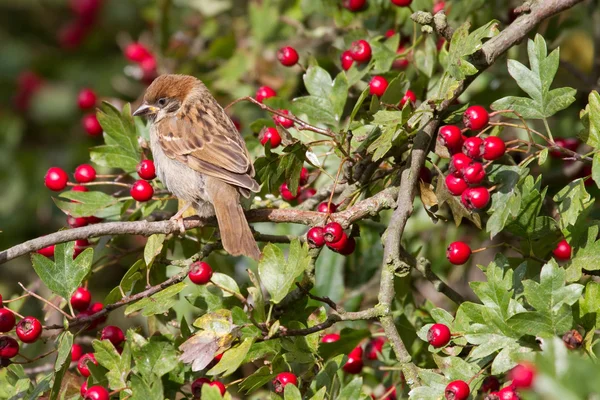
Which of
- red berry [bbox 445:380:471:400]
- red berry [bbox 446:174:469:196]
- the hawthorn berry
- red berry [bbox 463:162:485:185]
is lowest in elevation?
red berry [bbox 445:380:471:400]

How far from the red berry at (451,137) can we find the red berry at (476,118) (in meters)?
0.05

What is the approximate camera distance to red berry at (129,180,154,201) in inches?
126

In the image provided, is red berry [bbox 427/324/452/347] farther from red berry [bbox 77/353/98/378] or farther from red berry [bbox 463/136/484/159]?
red berry [bbox 77/353/98/378]

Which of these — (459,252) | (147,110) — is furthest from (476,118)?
(147,110)

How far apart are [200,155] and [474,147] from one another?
65.8 inches

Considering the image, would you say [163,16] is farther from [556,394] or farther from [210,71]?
A: [556,394]

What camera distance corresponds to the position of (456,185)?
273 centimetres

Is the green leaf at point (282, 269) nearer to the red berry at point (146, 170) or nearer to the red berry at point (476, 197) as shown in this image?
the red berry at point (476, 197)

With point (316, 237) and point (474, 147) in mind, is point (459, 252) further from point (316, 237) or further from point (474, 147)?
point (316, 237)

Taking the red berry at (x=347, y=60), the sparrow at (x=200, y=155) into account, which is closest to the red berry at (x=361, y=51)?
the red berry at (x=347, y=60)

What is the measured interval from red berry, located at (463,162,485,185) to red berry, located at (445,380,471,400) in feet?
2.23

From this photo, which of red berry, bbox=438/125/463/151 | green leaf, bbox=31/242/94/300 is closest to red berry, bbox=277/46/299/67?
red berry, bbox=438/125/463/151

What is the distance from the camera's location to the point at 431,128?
113 inches

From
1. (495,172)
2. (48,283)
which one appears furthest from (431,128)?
(48,283)
